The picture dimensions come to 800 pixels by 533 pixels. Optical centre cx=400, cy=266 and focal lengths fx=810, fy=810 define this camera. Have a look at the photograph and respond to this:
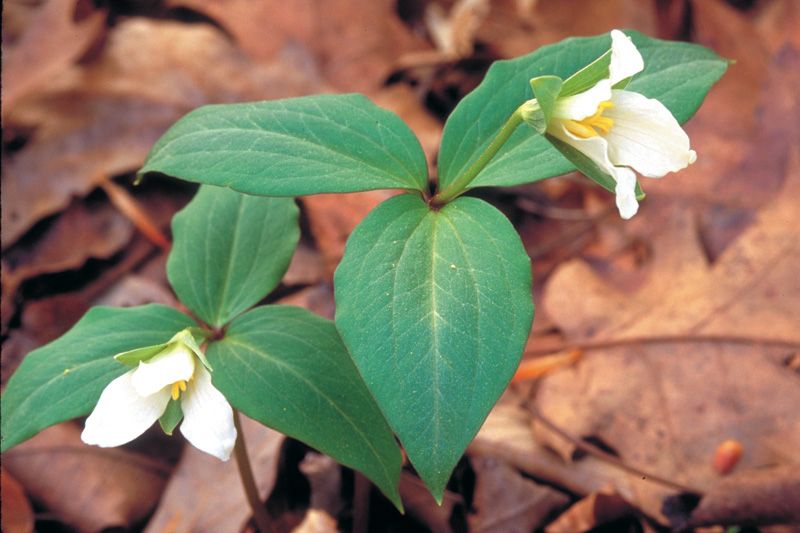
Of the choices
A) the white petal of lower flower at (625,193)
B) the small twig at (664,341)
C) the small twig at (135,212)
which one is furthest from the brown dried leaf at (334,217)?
the white petal of lower flower at (625,193)

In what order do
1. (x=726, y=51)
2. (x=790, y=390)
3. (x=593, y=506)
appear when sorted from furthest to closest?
(x=726, y=51), (x=790, y=390), (x=593, y=506)

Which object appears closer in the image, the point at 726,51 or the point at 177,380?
the point at 177,380

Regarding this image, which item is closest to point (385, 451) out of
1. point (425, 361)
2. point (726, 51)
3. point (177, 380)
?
point (425, 361)

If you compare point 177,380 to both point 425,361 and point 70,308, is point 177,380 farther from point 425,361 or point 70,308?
point 70,308

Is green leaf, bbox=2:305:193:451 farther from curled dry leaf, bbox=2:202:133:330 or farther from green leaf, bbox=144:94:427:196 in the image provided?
curled dry leaf, bbox=2:202:133:330

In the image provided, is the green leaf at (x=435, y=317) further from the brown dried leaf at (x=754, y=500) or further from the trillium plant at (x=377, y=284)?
the brown dried leaf at (x=754, y=500)

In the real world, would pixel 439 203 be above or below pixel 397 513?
above

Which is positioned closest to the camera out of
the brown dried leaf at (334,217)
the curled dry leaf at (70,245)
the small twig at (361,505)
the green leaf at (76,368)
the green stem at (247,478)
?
the green leaf at (76,368)
